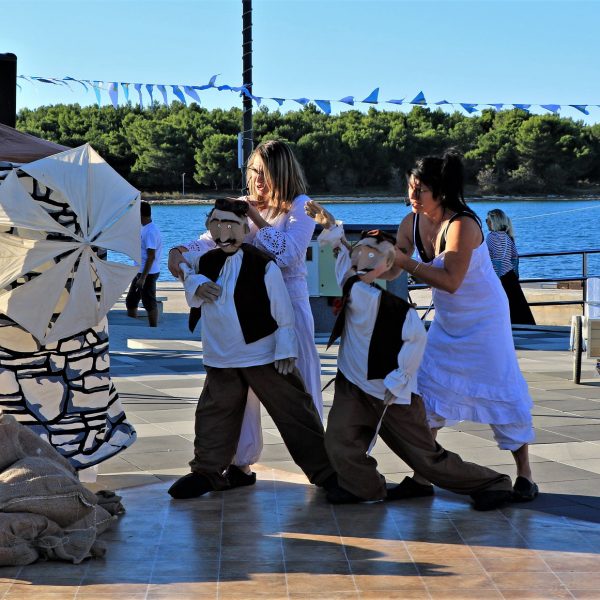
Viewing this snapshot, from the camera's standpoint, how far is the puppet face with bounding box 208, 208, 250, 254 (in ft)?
17.6

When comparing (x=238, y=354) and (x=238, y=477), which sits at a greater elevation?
(x=238, y=354)

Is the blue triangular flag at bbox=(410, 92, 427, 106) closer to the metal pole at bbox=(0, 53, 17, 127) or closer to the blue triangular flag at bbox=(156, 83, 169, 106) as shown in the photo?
the blue triangular flag at bbox=(156, 83, 169, 106)

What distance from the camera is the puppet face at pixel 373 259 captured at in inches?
203

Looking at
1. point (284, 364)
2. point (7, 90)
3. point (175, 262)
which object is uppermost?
point (7, 90)

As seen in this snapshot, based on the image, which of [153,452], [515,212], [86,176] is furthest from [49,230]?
[515,212]

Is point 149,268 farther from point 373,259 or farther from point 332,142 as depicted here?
point 332,142

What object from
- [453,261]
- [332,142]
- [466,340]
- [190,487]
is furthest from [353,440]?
[332,142]

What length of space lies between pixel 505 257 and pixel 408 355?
28.7 feet

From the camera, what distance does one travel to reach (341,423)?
17.1 ft

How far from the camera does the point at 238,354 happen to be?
534 centimetres

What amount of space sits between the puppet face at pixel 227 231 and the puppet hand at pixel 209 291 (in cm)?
18

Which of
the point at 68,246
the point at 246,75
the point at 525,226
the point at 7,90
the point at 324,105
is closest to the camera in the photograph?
the point at 68,246

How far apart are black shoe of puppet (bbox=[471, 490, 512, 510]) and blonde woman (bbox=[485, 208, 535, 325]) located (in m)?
8.38

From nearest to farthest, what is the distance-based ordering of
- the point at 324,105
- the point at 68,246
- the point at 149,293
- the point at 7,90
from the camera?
1. the point at 68,246
2. the point at 7,90
3. the point at 149,293
4. the point at 324,105
